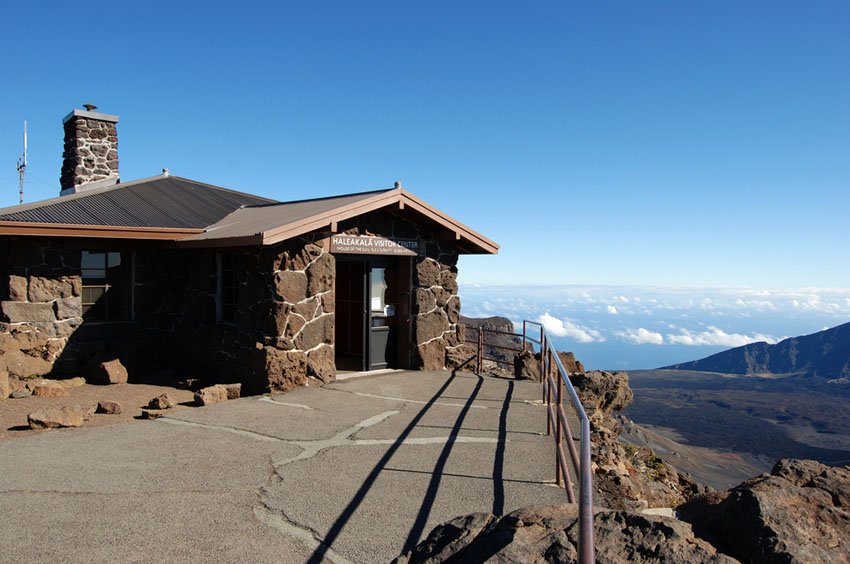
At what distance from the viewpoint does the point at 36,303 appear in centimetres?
1097

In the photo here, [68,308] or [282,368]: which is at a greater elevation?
[68,308]

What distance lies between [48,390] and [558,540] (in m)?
9.37

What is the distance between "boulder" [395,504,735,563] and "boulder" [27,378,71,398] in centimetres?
855

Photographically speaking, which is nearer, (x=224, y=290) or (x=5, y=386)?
(x=5, y=386)

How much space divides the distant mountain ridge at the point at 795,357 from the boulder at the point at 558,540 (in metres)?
106

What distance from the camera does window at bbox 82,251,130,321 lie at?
11.8 meters

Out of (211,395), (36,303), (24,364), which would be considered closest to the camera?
(211,395)

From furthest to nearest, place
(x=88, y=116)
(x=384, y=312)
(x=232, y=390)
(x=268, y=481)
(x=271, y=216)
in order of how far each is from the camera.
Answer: (x=88, y=116)
(x=384, y=312)
(x=271, y=216)
(x=232, y=390)
(x=268, y=481)

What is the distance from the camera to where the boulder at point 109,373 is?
1070 centimetres

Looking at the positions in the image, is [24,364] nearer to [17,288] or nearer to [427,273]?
[17,288]

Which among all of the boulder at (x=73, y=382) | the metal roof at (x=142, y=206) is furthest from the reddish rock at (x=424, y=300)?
the boulder at (x=73, y=382)

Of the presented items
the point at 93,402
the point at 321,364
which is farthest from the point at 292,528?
the point at 93,402

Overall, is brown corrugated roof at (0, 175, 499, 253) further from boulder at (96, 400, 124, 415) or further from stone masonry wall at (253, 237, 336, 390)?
boulder at (96, 400, 124, 415)

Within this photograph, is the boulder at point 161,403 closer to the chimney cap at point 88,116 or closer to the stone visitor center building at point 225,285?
the stone visitor center building at point 225,285
